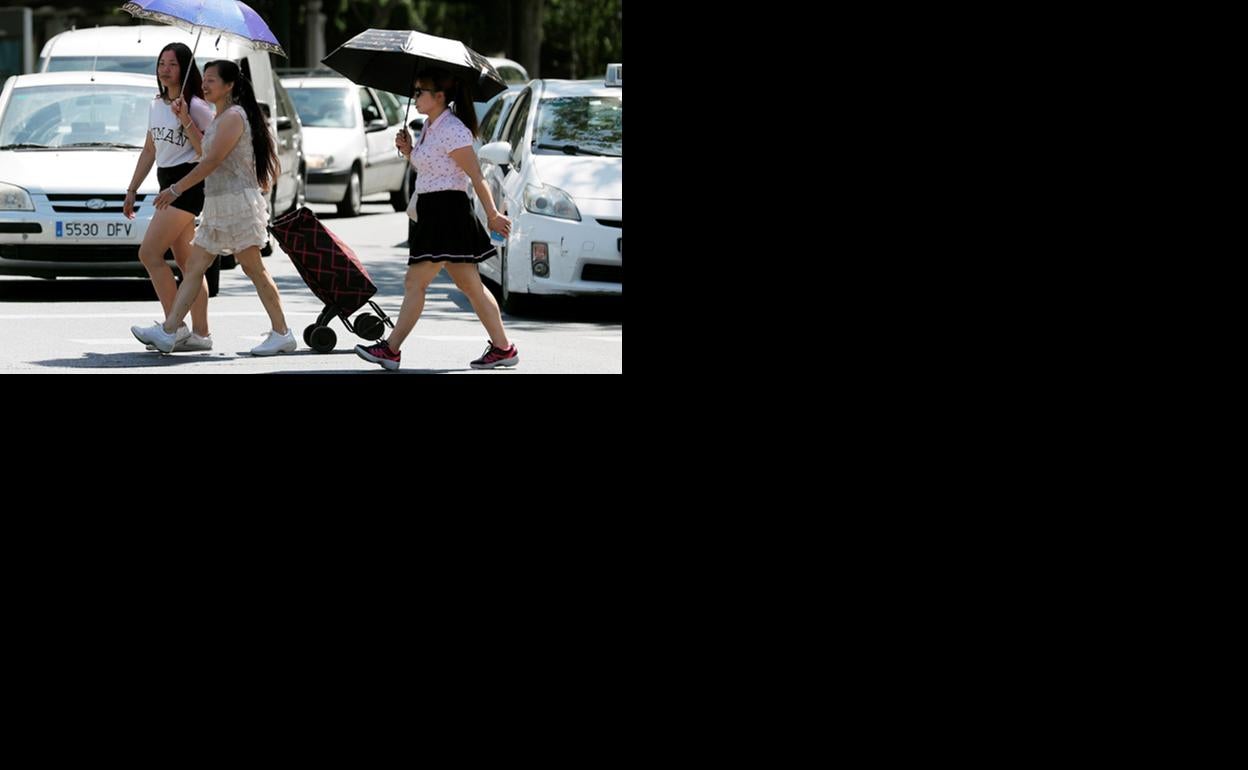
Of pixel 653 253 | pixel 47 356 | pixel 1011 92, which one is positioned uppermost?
pixel 1011 92

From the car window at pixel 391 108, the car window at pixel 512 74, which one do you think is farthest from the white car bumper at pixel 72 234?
the car window at pixel 512 74

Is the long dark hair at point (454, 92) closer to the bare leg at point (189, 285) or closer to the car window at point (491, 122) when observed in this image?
the bare leg at point (189, 285)

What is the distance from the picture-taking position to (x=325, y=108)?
21656 millimetres

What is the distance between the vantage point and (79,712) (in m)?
3.85

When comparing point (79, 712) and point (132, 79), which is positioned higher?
point (132, 79)

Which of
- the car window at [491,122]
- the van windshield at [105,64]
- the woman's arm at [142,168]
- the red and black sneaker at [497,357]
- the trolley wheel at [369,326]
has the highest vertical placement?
Answer: the van windshield at [105,64]

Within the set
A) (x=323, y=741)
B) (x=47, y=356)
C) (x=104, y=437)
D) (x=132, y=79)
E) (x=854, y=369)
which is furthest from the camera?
(x=132, y=79)

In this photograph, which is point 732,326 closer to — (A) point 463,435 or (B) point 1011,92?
(B) point 1011,92

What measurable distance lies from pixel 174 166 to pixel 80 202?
246 cm

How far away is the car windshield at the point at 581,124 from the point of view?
12734 mm

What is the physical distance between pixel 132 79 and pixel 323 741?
37.3 ft

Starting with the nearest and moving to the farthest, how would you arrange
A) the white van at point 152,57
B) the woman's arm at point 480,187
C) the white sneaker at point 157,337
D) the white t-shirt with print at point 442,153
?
1. the woman's arm at point 480,187
2. the white t-shirt with print at point 442,153
3. the white sneaker at point 157,337
4. the white van at point 152,57

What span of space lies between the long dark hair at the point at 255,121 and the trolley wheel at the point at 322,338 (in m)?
0.79

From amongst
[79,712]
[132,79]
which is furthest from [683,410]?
[132,79]
